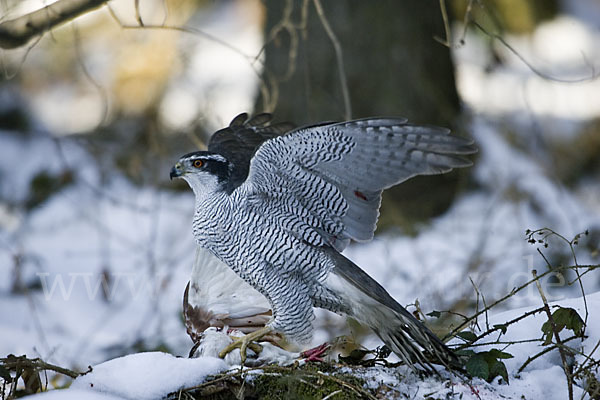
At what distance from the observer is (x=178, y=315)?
5.64 metres

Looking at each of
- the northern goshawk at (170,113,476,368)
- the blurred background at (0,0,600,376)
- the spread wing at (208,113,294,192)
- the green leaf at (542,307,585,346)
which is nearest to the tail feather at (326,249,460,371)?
the northern goshawk at (170,113,476,368)

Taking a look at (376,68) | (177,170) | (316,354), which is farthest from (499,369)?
(376,68)

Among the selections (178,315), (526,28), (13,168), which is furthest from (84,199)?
(526,28)

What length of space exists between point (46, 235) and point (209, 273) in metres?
3.70

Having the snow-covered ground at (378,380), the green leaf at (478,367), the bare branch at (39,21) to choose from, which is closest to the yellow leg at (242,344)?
the snow-covered ground at (378,380)

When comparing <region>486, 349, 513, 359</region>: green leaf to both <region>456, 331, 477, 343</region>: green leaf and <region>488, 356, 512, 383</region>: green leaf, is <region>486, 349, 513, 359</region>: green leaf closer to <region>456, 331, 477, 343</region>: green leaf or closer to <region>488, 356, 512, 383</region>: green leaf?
<region>488, 356, 512, 383</region>: green leaf

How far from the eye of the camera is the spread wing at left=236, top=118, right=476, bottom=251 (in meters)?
2.82

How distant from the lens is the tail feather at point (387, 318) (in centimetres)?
282

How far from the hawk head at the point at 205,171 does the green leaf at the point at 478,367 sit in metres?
1.37

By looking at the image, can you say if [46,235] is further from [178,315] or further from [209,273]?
[209,273]

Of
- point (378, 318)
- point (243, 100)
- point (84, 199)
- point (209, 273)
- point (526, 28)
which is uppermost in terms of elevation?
point (526, 28)

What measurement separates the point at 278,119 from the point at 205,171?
131cm

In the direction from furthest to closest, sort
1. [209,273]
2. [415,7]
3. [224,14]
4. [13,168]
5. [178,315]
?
1. [224,14]
2. [13,168]
3. [415,7]
4. [178,315]
5. [209,273]

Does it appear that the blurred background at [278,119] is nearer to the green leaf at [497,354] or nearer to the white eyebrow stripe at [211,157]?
the white eyebrow stripe at [211,157]
